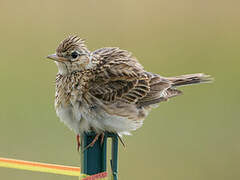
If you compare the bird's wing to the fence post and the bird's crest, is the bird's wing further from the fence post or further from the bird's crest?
the fence post

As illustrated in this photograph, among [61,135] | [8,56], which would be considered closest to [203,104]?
[61,135]

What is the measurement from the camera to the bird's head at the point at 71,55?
14.5ft

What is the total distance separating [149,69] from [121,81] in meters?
3.74

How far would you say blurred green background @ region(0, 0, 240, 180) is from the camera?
288 inches

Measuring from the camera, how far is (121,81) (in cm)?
468

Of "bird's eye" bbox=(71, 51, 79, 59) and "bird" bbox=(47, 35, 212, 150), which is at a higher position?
"bird's eye" bbox=(71, 51, 79, 59)

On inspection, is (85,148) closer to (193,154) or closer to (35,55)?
(193,154)

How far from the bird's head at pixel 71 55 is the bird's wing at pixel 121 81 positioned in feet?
0.51

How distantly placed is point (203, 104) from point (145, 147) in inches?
59.8

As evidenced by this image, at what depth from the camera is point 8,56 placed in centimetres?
887

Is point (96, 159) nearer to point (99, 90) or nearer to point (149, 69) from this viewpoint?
point (99, 90)

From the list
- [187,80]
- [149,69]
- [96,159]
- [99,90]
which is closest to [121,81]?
[99,90]

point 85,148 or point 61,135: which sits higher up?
point 85,148

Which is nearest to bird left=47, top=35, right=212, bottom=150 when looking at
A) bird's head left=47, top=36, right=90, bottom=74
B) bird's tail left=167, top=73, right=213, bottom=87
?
bird's head left=47, top=36, right=90, bottom=74
